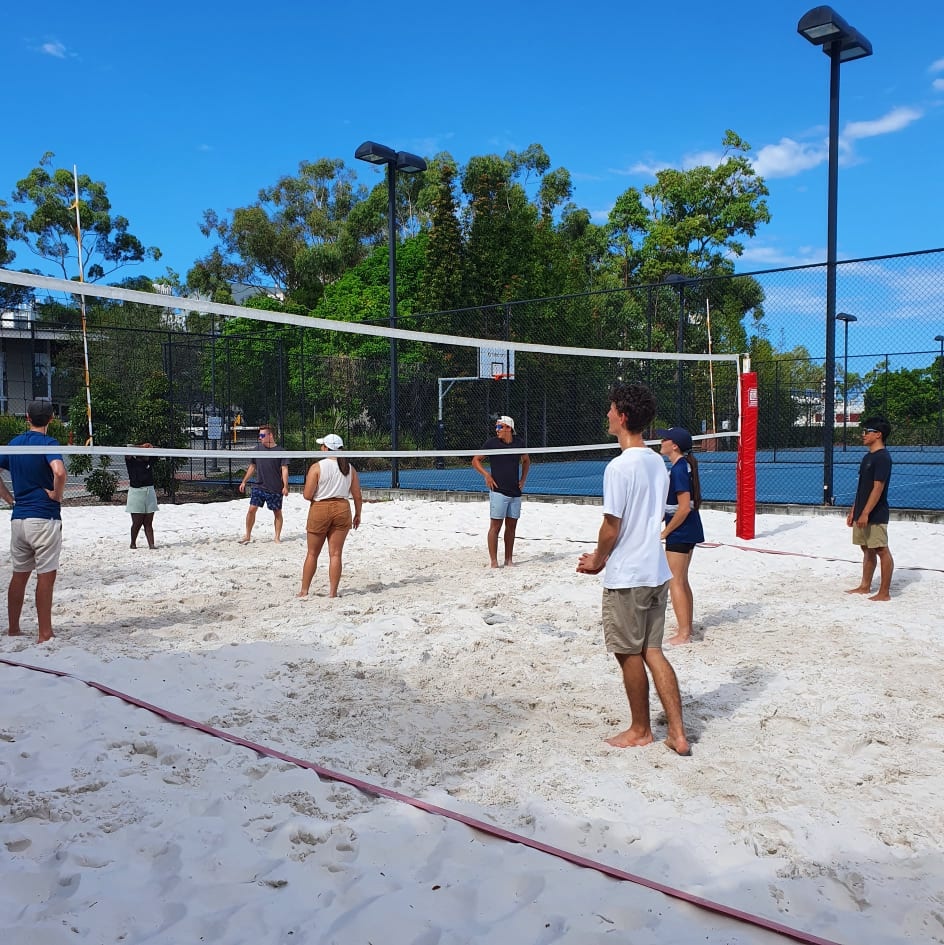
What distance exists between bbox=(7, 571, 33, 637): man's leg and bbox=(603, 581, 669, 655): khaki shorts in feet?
13.0

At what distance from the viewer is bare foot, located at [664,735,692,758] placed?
11.5ft

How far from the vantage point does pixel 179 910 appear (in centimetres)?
244

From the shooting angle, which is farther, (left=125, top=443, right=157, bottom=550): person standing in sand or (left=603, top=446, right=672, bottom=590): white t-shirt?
(left=125, top=443, right=157, bottom=550): person standing in sand

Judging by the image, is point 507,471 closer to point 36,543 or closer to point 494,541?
point 494,541

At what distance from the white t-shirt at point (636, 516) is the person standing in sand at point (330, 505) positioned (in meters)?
3.20

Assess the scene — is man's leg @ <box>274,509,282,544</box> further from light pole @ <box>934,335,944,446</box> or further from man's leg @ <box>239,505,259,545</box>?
light pole @ <box>934,335,944,446</box>

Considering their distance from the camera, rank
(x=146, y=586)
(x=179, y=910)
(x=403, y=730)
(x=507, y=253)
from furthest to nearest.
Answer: (x=507, y=253)
(x=146, y=586)
(x=403, y=730)
(x=179, y=910)

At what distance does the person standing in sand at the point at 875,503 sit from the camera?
617cm

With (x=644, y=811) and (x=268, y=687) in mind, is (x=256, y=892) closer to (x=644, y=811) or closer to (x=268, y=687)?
(x=644, y=811)

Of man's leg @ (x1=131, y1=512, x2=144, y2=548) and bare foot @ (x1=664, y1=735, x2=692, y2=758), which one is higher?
man's leg @ (x1=131, y1=512, x2=144, y2=548)

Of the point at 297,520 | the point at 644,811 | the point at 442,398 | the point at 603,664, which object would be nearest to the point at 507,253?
the point at 442,398

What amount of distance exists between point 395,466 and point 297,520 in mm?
2935

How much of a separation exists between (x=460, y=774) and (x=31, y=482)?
138 inches

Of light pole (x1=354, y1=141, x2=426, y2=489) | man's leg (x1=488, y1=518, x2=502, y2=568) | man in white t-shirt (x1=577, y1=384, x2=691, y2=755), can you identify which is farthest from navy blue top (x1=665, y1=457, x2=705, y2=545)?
light pole (x1=354, y1=141, x2=426, y2=489)
